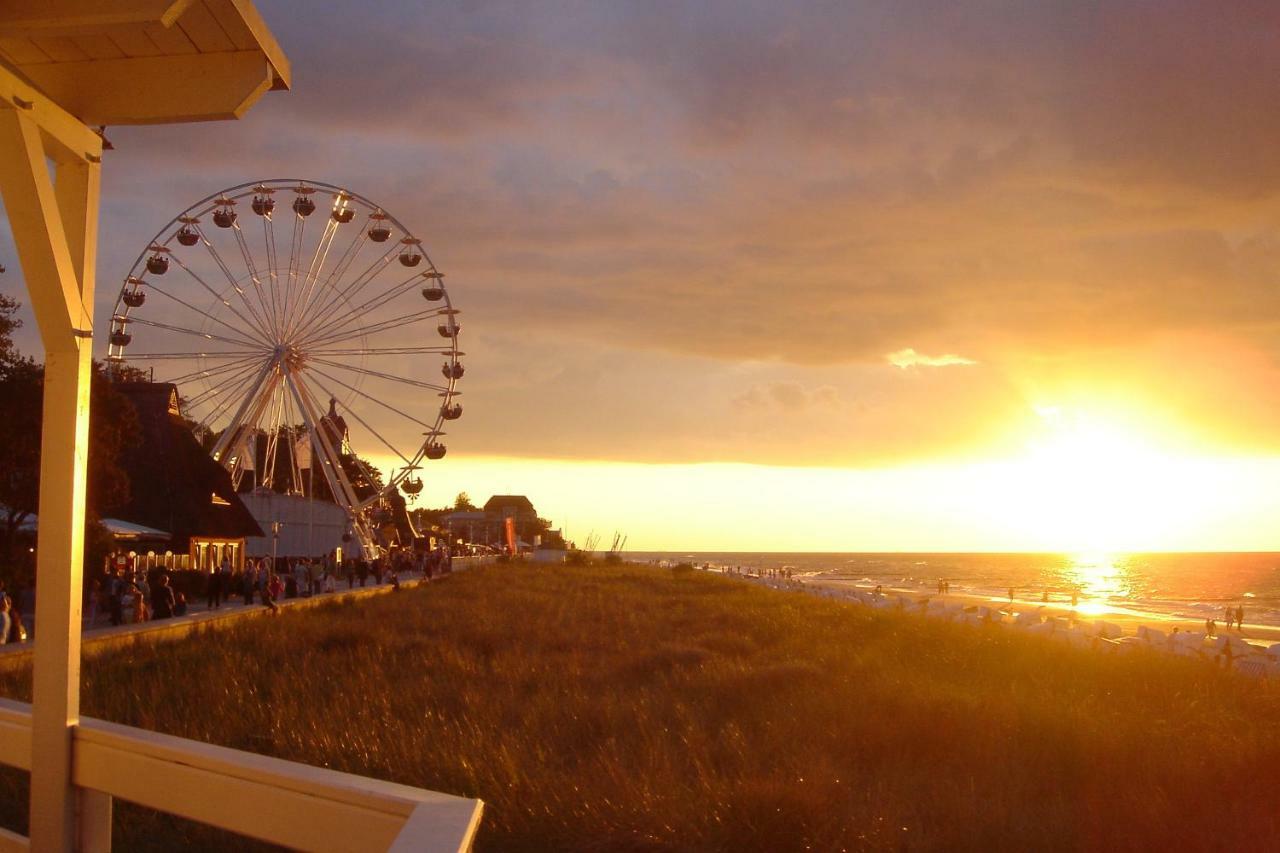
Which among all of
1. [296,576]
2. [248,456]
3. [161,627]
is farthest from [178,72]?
[248,456]

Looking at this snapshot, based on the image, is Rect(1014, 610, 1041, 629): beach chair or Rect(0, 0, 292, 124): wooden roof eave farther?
→ Rect(1014, 610, 1041, 629): beach chair

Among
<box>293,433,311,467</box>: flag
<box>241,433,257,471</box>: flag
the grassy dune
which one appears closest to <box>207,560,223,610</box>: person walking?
the grassy dune

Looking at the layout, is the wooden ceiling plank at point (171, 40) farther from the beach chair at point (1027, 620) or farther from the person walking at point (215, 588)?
the beach chair at point (1027, 620)

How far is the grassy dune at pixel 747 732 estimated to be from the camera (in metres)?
7.55

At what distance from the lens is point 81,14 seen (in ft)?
10.2

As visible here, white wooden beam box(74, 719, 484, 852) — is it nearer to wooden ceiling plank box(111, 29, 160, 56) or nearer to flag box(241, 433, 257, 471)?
wooden ceiling plank box(111, 29, 160, 56)

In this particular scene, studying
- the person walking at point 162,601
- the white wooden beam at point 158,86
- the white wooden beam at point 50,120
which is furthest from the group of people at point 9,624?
the white wooden beam at point 50,120

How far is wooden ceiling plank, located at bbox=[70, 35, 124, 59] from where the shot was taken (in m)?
3.56

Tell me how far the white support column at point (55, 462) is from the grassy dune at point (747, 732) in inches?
159

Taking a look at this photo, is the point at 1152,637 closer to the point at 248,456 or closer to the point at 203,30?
the point at 203,30

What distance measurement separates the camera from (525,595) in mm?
34469

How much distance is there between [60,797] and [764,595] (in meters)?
37.0

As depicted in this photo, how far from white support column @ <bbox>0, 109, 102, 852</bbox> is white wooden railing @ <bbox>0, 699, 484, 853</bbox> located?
75mm

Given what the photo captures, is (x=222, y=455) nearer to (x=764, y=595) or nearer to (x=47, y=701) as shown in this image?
(x=764, y=595)
